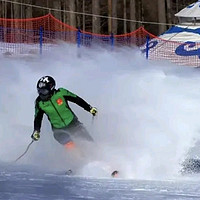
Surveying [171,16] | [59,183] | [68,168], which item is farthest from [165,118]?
[171,16]

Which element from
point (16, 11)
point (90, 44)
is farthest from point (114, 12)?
point (90, 44)

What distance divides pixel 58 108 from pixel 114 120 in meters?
1.48

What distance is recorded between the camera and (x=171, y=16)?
27.8 m

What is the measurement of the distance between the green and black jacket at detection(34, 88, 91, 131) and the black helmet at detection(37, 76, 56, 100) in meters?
0.10

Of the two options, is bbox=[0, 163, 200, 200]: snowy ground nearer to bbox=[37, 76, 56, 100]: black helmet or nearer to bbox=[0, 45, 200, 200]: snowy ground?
bbox=[0, 45, 200, 200]: snowy ground

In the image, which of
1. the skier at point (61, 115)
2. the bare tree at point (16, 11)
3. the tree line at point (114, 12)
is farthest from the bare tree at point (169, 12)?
the skier at point (61, 115)

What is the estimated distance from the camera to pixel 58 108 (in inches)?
343

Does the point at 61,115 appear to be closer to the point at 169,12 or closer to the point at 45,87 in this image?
the point at 45,87

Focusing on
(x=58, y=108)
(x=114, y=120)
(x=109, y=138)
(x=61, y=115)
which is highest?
(x=58, y=108)

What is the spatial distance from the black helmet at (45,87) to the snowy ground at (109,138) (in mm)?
908

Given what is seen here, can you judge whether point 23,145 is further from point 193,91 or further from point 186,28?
point 186,28

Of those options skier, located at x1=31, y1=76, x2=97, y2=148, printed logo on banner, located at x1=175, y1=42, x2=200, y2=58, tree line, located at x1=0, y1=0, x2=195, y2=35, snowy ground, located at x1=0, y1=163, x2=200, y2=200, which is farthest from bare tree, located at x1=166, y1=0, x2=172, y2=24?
snowy ground, located at x1=0, y1=163, x2=200, y2=200

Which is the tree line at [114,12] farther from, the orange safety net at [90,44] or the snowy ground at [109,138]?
the snowy ground at [109,138]

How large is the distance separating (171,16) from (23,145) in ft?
62.0
